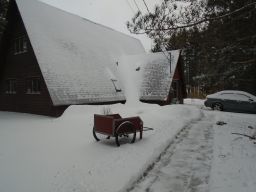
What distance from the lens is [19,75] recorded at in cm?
1870

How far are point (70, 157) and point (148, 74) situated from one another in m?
15.6

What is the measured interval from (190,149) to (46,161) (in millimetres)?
4618

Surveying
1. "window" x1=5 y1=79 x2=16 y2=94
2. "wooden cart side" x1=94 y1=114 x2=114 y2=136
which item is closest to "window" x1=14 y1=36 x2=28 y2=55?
"window" x1=5 y1=79 x2=16 y2=94

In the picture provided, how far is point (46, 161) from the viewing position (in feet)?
23.2

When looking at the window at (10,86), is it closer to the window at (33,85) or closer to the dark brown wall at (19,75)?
the dark brown wall at (19,75)

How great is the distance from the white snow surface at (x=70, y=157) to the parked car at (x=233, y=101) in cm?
844

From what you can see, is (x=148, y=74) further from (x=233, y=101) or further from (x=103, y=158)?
(x=103, y=158)

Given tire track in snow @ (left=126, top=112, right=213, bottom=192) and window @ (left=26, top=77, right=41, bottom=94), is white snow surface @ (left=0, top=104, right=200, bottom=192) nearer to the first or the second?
tire track in snow @ (left=126, top=112, right=213, bottom=192)

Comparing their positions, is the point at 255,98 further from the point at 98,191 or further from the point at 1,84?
the point at 1,84

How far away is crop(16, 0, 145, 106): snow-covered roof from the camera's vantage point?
617 inches

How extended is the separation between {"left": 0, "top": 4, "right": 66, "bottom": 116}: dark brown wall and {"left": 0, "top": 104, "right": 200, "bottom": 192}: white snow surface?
4069 mm

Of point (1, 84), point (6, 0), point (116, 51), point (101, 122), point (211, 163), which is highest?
point (6, 0)

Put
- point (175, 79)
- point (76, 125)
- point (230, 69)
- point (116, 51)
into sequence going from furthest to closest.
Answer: point (116, 51) < point (175, 79) < point (230, 69) < point (76, 125)

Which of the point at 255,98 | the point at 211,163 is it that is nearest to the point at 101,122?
the point at 211,163
